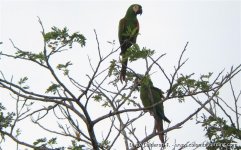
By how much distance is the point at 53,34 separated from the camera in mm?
2988

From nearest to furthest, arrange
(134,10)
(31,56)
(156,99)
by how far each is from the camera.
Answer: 1. (31,56)
2. (156,99)
3. (134,10)

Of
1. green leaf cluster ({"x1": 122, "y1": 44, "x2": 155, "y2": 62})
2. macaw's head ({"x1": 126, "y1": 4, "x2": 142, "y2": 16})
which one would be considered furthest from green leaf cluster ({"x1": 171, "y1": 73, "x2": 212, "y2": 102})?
macaw's head ({"x1": 126, "y1": 4, "x2": 142, "y2": 16})

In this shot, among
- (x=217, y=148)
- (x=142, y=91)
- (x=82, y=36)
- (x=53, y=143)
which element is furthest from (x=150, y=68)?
(x=142, y=91)

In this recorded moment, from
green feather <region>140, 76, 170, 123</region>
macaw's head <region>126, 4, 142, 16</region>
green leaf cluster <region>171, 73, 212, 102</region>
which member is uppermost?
macaw's head <region>126, 4, 142, 16</region>

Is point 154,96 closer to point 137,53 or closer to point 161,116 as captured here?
point 161,116

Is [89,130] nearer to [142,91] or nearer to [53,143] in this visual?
[53,143]

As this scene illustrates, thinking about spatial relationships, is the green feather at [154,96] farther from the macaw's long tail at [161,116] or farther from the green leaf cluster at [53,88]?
the green leaf cluster at [53,88]

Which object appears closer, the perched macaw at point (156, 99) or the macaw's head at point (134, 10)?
the perched macaw at point (156, 99)

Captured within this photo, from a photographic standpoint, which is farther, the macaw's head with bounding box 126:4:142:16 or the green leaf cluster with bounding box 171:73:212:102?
the macaw's head with bounding box 126:4:142:16

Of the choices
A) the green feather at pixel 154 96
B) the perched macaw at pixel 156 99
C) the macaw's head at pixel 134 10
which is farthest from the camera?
the macaw's head at pixel 134 10

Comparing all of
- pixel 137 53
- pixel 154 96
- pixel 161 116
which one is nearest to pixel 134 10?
pixel 154 96

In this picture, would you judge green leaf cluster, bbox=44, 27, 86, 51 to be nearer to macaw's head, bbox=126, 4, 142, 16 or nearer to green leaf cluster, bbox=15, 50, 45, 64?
green leaf cluster, bbox=15, 50, 45, 64

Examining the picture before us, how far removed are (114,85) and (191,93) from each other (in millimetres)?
1472

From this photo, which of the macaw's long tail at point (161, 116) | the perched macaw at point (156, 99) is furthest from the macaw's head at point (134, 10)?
the macaw's long tail at point (161, 116)
